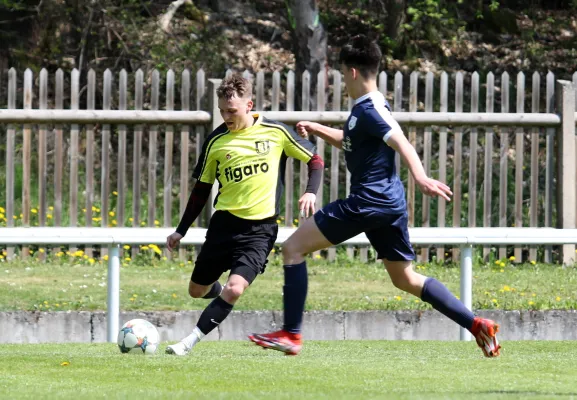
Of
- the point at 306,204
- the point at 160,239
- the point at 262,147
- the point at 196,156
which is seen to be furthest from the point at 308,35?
the point at 306,204

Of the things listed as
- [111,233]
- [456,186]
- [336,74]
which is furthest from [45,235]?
[456,186]

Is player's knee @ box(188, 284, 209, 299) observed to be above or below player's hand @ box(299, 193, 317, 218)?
below

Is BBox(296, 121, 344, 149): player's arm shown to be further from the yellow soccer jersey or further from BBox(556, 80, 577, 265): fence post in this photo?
BBox(556, 80, 577, 265): fence post

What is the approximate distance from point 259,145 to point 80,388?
2.36 meters

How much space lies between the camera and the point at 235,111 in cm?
733

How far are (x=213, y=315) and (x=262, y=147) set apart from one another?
1.11 m

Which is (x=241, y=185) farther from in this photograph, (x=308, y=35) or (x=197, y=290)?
(x=308, y=35)

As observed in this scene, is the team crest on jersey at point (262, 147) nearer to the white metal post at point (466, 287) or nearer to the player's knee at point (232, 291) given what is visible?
the player's knee at point (232, 291)

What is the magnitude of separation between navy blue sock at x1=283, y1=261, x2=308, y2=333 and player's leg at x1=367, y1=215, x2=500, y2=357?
46 centimetres

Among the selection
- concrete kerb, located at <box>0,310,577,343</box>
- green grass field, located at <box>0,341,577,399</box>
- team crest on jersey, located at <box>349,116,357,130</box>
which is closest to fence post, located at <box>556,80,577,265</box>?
concrete kerb, located at <box>0,310,577,343</box>

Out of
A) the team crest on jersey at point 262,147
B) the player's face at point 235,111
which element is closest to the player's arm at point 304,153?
the team crest on jersey at point 262,147

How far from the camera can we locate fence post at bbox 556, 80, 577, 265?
38.0 feet

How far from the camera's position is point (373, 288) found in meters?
10.2

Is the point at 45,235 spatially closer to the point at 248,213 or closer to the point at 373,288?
the point at 248,213
